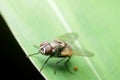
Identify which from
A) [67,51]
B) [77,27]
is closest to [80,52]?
[67,51]

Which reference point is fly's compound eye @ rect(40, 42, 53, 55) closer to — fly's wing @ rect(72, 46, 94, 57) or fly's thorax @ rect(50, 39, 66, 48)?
fly's thorax @ rect(50, 39, 66, 48)

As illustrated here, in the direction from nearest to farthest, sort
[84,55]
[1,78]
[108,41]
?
[84,55]
[108,41]
[1,78]

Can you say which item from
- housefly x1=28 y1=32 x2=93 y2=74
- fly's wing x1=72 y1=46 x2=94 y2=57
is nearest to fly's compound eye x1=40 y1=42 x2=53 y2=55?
housefly x1=28 y1=32 x2=93 y2=74

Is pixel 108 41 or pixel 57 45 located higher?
pixel 57 45

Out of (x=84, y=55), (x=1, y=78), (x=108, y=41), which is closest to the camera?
(x=84, y=55)

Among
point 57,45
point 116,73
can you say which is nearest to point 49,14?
point 57,45

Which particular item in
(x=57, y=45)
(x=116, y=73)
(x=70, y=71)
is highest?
(x=57, y=45)

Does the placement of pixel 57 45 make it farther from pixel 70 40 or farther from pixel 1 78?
pixel 1 78

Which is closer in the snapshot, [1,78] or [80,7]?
[80,7]
